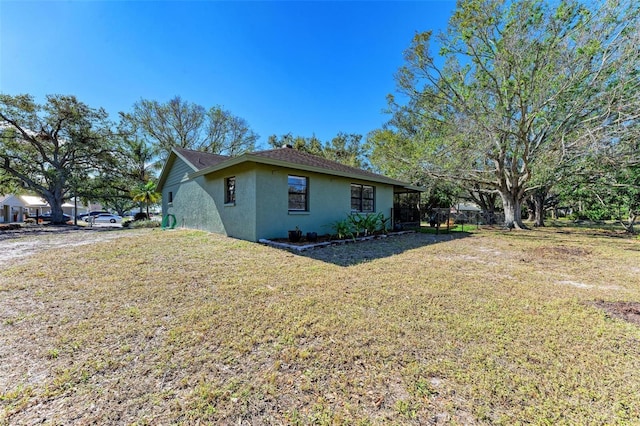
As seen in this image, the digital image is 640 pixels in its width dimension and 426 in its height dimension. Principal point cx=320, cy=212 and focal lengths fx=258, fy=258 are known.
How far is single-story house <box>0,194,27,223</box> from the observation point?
28.9m

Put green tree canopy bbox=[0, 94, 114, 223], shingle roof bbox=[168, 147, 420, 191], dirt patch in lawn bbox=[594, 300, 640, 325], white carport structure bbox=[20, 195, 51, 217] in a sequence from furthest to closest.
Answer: white carport structure bbox=[20, 195, 51, 217] < green tree canopy bbox=[0, 94, 114, 223] < shingle roof bbox=[168, 147, 420, 191] < dirt patch in lawn bbox=[594, 300, 640, 325]

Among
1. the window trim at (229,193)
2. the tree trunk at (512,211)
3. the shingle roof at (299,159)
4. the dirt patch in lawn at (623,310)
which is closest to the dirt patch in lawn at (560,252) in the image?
the dirt patch in lawn at (623,310)

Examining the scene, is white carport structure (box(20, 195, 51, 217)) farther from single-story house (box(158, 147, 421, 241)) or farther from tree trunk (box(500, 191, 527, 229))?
tree trunk (box(500, 191, 527, 229))

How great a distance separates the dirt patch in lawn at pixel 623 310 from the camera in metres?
3.08

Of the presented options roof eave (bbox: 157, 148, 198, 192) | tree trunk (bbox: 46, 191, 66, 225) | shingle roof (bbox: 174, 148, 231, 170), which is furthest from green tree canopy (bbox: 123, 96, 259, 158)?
shingle roof (bbox: 174, 148, 231, 170)

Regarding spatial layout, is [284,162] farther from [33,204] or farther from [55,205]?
[33,204]

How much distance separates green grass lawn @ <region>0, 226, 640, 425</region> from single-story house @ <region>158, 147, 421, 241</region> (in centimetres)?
348

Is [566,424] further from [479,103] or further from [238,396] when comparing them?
[479,103]

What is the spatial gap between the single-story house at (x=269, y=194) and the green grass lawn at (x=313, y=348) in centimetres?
348

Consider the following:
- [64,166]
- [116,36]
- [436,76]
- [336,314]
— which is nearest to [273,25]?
[116,36]

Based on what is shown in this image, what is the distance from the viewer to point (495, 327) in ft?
9.23

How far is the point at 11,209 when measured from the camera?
1196 inches

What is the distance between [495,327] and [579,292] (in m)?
2.41

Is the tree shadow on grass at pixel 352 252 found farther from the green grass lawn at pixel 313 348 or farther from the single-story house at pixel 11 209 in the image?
the single-story house at pixel 11 209
